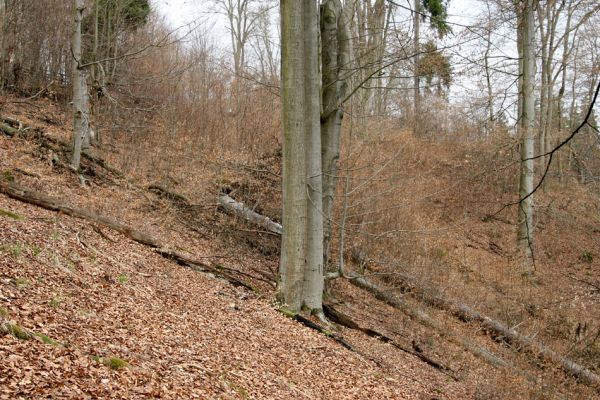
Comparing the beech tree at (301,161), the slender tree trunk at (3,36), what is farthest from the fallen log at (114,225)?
the slender tree trunk at (3,36)

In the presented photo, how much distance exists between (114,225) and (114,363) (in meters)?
4.97

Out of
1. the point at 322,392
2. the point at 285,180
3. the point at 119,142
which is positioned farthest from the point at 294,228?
the point at 119,142

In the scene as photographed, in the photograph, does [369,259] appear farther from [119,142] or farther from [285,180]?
[119,142]

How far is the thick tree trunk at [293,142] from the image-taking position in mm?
7441

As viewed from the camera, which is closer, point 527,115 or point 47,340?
point 47,340

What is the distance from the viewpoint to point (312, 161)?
784cm

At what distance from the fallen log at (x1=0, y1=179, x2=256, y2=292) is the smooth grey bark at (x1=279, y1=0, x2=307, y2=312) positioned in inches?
48.6

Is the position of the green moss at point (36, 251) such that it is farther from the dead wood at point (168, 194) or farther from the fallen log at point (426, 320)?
the dead wood at point (168, 194)

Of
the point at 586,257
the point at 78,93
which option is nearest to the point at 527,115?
the point at 586,257

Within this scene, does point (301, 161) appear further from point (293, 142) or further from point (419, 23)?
point (419, 23)

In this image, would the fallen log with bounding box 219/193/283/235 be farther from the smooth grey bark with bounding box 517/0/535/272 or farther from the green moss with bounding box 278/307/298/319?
the smooth grey bark with bounding box 517/0/535/272

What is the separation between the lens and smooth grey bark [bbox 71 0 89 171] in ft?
34.2

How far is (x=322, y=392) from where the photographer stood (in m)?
5.56

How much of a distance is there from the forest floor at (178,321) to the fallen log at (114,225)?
18 cm
